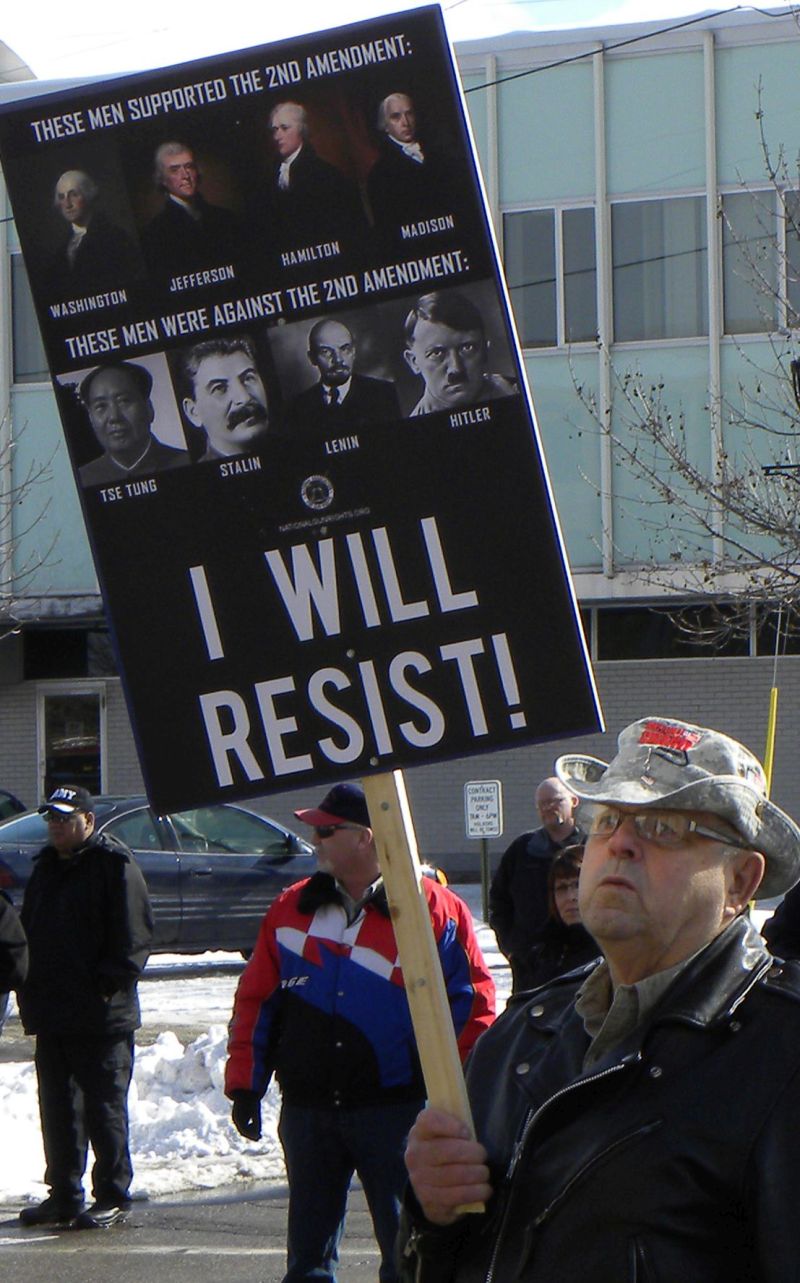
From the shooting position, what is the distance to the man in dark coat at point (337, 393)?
3.10 metres

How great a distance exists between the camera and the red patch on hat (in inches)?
105

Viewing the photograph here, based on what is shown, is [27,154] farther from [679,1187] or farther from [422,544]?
[679,1187]

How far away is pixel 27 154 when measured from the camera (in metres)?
3.15

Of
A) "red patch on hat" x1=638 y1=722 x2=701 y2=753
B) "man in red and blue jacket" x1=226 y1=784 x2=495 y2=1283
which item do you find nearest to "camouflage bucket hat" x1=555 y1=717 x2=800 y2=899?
"red patch on hat" x1=638 y1=722 x2=701 y2=753

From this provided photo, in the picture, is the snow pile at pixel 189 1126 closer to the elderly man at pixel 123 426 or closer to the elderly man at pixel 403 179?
the elderly man at pixel 123 426

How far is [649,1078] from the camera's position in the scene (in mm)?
2414

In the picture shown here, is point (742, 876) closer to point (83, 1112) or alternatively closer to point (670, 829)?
point (670, 829)

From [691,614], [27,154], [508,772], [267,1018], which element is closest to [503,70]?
[691,614]

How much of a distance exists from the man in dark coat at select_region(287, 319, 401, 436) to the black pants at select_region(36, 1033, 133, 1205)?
5.83 meters

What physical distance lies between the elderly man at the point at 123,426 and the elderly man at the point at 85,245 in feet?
0.50

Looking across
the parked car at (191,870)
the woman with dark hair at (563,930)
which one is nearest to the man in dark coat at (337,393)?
the woman with dark hair at (563,930)

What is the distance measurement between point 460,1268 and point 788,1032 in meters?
0.62

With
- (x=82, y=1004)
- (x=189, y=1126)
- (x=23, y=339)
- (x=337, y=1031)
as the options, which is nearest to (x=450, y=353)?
(x=337, y=1031)

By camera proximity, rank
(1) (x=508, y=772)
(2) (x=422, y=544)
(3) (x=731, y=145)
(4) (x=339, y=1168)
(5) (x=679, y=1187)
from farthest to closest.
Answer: (1) (x=508, y=772)
(3) (x=731, y=145)
(4) (x=339, y=1168)
(2) (x=422, y=544)
(5) (x=679, y=1187)
